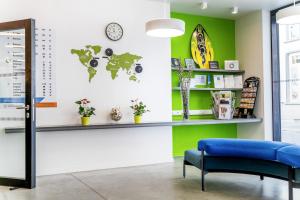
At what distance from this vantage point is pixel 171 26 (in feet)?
14.0

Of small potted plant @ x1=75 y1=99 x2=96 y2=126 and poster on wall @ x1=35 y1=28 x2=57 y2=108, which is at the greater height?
poster on wall @ x1=35 y1=28 x2=57 y2=108

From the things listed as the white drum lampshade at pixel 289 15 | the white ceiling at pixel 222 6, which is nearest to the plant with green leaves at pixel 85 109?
the white ceiling at pixel 222 6

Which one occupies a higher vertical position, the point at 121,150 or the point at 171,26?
the point at 171,26

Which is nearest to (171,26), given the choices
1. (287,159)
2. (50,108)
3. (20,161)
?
(287,159)

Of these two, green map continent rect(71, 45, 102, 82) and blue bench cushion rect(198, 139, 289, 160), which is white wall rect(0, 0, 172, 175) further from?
blue bench cushion rect(198, 139, 289, 160)

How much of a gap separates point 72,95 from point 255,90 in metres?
4.02

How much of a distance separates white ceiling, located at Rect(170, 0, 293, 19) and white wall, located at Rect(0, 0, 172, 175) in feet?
1.61

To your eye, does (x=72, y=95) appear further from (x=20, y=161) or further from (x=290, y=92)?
(x=290, y=92)

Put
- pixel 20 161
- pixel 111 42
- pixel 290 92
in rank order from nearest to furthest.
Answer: pixel 20 161
pixel 111 42
pixel 290 92

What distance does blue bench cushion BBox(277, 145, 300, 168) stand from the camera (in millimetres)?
3451

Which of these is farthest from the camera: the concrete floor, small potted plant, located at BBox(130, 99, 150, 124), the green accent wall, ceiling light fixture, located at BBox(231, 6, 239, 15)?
the green accent wall

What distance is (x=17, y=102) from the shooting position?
15.7 feet

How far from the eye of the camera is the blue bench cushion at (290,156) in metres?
3.45

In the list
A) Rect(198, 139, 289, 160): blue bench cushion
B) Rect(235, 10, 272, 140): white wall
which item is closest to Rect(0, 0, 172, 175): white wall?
Rect(198, 139, 289, 160): blue bench cushion
